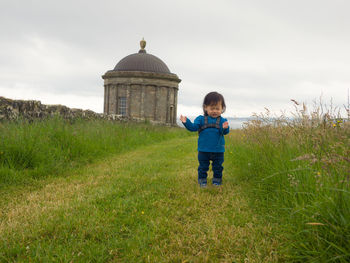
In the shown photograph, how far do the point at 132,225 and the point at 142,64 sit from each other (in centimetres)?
2768

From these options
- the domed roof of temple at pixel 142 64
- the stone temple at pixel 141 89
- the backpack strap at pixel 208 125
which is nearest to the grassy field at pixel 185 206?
the backpack strap at pixel 208 125

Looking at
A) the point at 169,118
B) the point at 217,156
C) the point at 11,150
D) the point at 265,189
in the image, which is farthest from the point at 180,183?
the point at 169,118

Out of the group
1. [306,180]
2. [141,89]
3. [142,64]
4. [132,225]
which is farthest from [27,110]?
[142,64]

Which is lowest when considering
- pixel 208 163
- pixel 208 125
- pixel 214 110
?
pixel 208 163

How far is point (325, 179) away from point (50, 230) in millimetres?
2898

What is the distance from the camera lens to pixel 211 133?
181 inches

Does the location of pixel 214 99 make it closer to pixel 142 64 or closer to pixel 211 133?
pixel 211 133

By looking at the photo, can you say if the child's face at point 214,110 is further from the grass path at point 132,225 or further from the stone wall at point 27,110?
the stone wall at point 27,110

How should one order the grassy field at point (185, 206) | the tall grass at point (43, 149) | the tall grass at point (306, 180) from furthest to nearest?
the tall grass at point (43, 149) → the grassy field at point (185, 206) → the tall grass at point (306, 180)

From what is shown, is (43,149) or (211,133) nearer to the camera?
(211,133)

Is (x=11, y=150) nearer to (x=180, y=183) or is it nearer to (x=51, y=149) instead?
(x=51, y=149)

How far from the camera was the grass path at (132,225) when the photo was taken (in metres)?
2.34

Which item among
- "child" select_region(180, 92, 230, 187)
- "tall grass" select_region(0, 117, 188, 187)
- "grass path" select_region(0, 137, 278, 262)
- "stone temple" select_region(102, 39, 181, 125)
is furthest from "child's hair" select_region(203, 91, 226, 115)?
"stone temple" select_region(102, 39, 181, 125)

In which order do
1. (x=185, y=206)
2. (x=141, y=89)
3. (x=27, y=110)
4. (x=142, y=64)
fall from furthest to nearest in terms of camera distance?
(x=142, y=64), (x=141, y=89), (x=27, y=110), (x=185, y=206)
